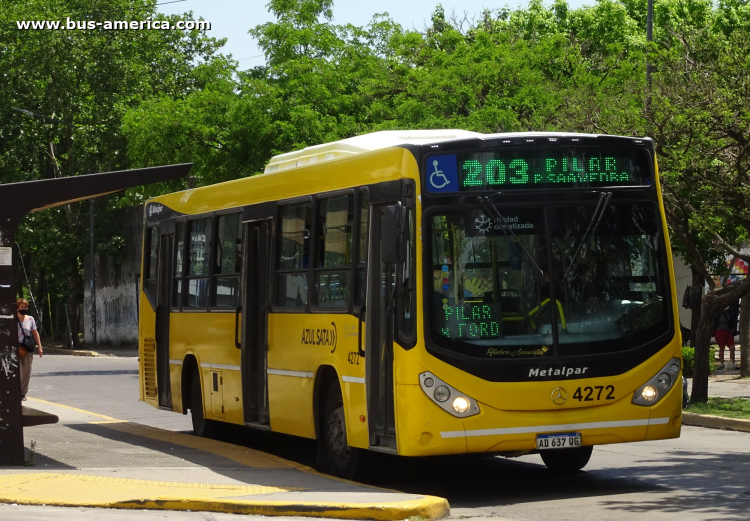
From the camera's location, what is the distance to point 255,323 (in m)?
12.7

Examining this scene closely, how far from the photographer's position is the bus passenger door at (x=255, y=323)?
1260 centimetres

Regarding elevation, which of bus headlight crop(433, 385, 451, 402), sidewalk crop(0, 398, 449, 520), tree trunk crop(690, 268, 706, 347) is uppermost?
tree trunk crop(690, 268, 706, 347)

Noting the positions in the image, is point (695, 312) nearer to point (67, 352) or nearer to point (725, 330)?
point (725, 330)

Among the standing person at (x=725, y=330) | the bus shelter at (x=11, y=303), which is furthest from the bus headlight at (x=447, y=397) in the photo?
the standing person at (x=725, y=330)

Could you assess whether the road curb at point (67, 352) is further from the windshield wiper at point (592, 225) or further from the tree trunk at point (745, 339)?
the windshield wiper at point (592, 225)

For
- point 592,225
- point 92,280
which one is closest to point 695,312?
point 592,225

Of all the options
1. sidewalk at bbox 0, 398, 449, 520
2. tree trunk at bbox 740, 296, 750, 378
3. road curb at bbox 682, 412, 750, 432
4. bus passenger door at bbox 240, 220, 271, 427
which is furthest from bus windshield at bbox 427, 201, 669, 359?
tree trunk at bbox 740, 296, 750, 378

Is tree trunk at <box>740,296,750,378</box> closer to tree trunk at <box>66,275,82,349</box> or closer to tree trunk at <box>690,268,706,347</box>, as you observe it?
tree trunk at <box>690,268,706,347</box>

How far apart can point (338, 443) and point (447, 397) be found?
1.86 meters

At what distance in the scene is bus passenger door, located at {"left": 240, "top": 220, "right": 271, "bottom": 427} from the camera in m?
12.6

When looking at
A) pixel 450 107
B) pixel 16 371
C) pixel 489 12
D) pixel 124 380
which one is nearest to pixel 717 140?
pixel 16 371

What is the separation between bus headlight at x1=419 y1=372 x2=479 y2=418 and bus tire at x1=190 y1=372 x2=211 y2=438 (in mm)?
5847

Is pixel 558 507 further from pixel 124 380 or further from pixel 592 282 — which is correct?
A: pixel 124 380

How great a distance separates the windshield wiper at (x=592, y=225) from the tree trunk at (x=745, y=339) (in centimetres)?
1467
